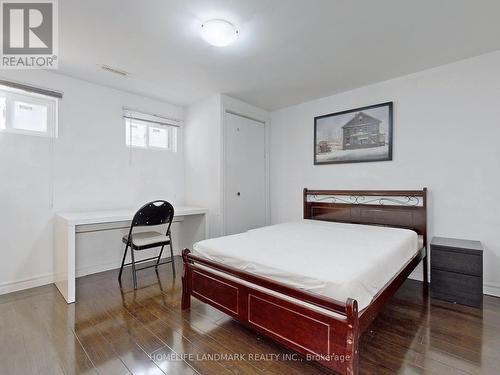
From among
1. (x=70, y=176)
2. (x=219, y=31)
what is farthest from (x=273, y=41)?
(x=70, y=176)

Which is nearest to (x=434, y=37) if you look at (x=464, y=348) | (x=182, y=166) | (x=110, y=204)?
(x=464, y=348)

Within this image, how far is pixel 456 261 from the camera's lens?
2.38 meters

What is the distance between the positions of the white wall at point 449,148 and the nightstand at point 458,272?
0.35 metres

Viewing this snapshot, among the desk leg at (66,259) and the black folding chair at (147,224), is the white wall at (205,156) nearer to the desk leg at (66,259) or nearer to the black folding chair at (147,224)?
the black folding chair at (147,224)

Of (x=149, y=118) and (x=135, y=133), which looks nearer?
(x=135, y=133)

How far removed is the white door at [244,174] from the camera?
12.5 ft

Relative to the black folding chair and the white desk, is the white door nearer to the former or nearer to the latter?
the black folding chair

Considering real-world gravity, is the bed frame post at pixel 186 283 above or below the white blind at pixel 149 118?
below

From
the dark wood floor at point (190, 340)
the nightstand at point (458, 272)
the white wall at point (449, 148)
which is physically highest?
the white wall at point (449, 148)

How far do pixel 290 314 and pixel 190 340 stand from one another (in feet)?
2.68

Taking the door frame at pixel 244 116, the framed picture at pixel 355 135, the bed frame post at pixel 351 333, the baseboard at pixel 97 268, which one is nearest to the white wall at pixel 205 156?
the door frame at pixel 244 116

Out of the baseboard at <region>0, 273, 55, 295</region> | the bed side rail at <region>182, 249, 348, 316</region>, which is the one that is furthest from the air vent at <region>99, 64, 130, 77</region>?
the baseboard at <region>0, 273, 55, 295</region>

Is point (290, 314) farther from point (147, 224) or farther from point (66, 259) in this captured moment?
point (66, 259)

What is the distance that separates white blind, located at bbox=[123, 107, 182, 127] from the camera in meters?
3.58
